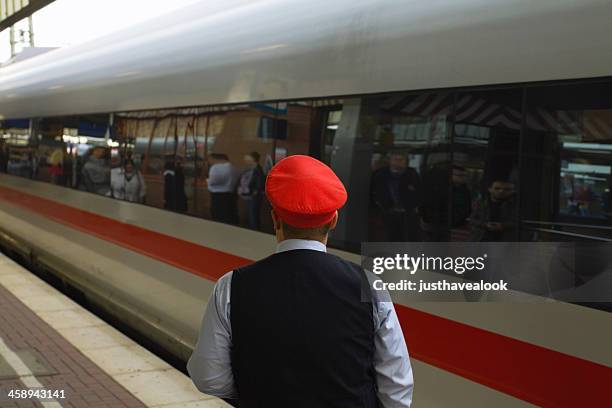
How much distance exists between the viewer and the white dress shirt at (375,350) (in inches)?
69.1

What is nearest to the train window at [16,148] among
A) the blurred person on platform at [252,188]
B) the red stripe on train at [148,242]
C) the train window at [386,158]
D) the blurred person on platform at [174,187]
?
the red stripe on train at [148,242]

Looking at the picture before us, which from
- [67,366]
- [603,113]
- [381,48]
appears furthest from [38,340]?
[603,113]

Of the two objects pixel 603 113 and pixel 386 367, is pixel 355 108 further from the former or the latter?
pixel 386 367

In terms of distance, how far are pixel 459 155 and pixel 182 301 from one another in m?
3.36

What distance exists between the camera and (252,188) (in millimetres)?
5445

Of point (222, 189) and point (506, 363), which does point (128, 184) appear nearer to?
point (222, 189)

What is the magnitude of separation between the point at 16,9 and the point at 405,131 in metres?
6.45

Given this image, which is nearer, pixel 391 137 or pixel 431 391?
pixel 431 391

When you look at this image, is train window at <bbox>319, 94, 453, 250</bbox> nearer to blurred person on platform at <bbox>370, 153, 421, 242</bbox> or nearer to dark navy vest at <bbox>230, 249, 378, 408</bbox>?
blurred person on platform at <bbox>370, 153, 421, 242</bbox>

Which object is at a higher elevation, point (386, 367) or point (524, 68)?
point (524, 68)

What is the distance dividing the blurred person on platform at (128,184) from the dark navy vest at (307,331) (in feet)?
19.0

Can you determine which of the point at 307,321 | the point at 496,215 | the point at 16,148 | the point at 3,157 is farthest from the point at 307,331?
the point at 3,157

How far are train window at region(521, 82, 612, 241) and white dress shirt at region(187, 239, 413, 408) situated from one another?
158 centimetres

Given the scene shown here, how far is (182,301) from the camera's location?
630cm
